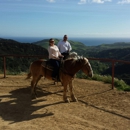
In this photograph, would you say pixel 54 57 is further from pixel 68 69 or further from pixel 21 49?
pixel 21 49

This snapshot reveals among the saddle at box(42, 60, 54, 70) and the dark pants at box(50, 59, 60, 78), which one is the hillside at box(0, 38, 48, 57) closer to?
the saddle at box(42, 60, 54, 70)

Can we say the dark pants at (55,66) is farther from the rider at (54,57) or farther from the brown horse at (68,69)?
the brown horse at (68,69)

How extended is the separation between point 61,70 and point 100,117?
2327mm

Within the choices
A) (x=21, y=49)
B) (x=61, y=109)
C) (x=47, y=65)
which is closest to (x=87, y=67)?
(x=47, y=65)

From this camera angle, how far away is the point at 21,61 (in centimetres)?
2481

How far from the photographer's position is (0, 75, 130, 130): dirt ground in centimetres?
551

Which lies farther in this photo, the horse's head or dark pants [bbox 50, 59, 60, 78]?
dark pants [bbox 50, 59, 60, 78]

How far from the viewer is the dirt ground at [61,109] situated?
5508mm

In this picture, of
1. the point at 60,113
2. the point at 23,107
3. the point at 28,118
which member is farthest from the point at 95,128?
the point at 23,107

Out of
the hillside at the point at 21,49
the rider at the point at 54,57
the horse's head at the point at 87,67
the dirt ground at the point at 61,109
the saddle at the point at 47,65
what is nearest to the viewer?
the dirt ground at the point at 61,109

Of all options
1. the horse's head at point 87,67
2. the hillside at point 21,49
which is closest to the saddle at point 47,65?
the horse's head at point 87,67

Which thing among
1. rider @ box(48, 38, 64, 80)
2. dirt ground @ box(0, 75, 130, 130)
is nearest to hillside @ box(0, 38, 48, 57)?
dirt ground @ box(0, 75, 130, 130)

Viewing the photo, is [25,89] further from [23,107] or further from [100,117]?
[100,117]

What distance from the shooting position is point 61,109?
6.72m
